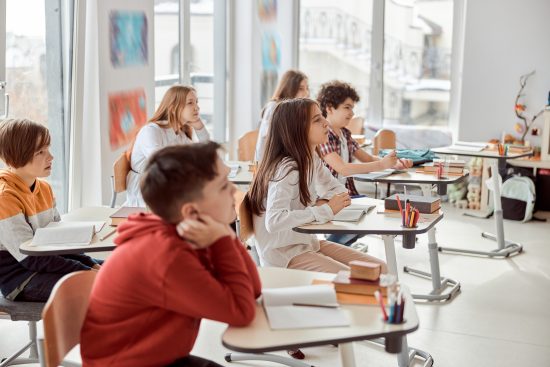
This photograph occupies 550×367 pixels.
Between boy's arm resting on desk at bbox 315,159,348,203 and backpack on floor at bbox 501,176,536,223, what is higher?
boy's arm resting on desk at bbox 315,159,348,203

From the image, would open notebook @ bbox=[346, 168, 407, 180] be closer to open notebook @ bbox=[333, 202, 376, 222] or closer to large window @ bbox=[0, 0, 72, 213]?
open notebook @ bbox=[333, 202, 376, 222]

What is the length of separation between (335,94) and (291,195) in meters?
1.38

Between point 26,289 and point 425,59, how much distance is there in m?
5.44

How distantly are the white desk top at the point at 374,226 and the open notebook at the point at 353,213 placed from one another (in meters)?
0.02

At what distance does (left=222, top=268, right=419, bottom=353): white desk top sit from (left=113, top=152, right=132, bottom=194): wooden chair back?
2.15 m

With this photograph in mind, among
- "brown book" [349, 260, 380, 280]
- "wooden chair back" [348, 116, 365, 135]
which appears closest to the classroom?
"brown book" [349, 260, 380, 280]

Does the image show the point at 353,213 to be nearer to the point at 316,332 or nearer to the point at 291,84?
the point at 316,332

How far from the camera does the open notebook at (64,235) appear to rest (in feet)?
7.00

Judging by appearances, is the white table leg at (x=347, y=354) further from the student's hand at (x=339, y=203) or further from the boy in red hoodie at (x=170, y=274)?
the student's hand at (x=339, y=203)

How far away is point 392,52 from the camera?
661 cm

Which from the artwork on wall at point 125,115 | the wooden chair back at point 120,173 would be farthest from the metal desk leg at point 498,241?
the artwork on wall at point 125,115

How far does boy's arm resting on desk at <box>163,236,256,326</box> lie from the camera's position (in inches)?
49.8

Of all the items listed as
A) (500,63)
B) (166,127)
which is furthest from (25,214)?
(500,63)

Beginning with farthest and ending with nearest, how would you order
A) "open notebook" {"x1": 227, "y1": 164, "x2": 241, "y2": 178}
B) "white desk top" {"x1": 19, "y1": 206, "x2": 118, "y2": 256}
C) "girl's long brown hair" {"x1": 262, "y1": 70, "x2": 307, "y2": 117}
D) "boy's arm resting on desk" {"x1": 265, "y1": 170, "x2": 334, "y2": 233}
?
1. "girl's long brown hair" {"x1": 262, "y1": 70, "x2": 307, "y2": 117}
2. "open notebook" {"x1": 227, "y1": 164, "x2": 241, "y2": 178}
3. "boy's arm resting on desk" {"x1": 265, "y1": 170, "x2": 334, "y2": 233}
4. "white desk top" {"x1": 19, "y1": 206, "x2": 118, "y2": 256}
